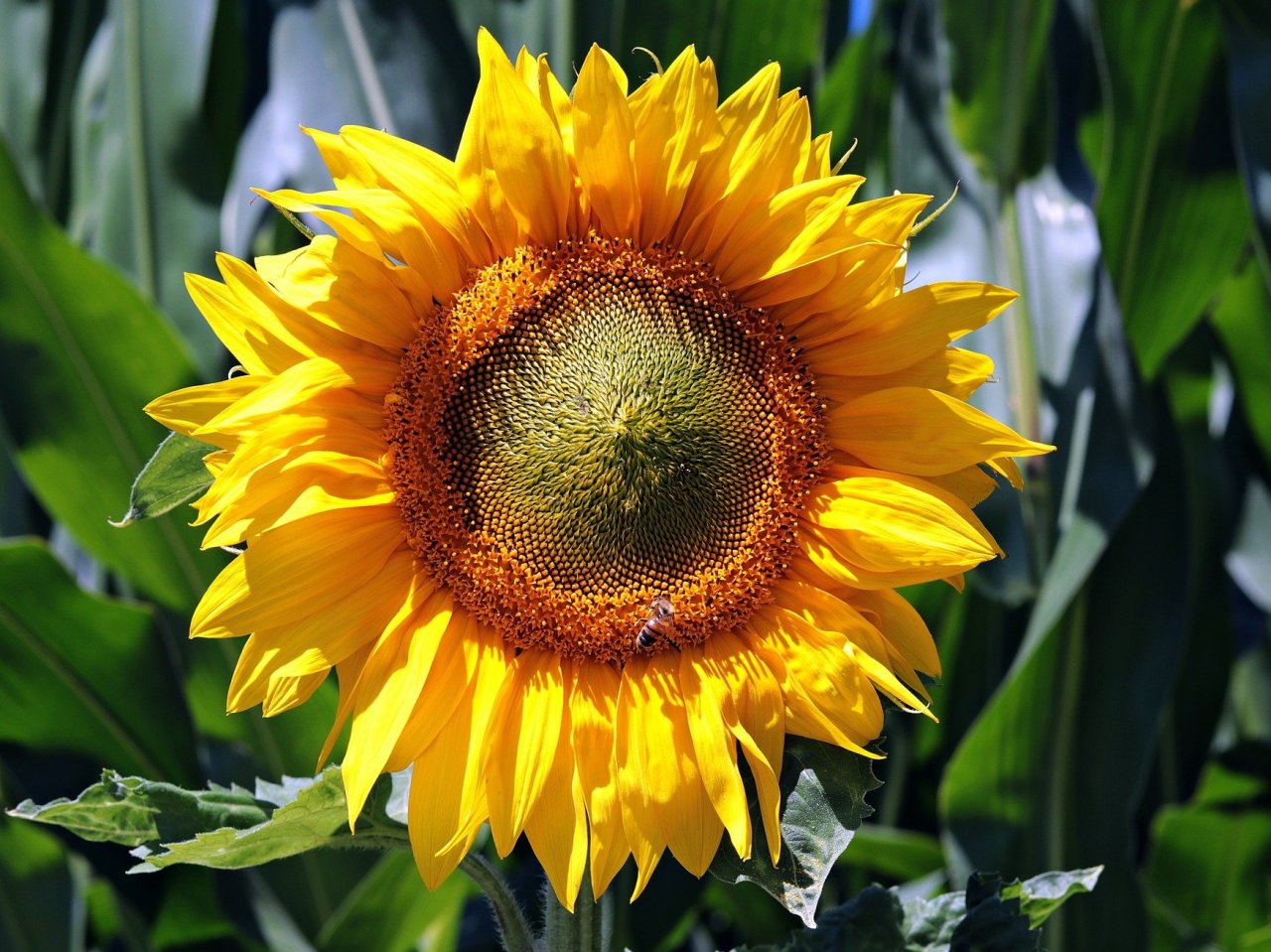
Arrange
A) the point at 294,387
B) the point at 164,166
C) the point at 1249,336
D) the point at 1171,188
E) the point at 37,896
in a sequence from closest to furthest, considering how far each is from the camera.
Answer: the point at 294,387 < the point at 37,896 < the point at 1171,188 < the point at 164,166 < the point at 1249,336

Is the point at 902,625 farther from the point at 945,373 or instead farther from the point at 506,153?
the point at 506,153

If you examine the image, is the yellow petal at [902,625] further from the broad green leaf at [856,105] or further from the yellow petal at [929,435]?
the broad green leaf at [856,105]

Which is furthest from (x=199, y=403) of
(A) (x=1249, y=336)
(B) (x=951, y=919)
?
(A) (x=1249, y=336)

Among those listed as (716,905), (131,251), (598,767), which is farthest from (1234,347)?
(131,251)

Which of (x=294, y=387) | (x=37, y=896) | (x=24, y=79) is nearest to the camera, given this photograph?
(x=294, y=387)

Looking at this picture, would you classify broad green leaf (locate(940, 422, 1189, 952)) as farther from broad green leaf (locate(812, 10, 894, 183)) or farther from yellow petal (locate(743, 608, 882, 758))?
yellow petal (locate(743, 608, 882, 758))

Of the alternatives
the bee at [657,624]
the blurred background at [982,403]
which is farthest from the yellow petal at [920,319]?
the blurred background at [982,403]

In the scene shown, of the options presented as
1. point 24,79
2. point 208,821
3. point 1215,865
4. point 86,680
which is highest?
point 24,79
